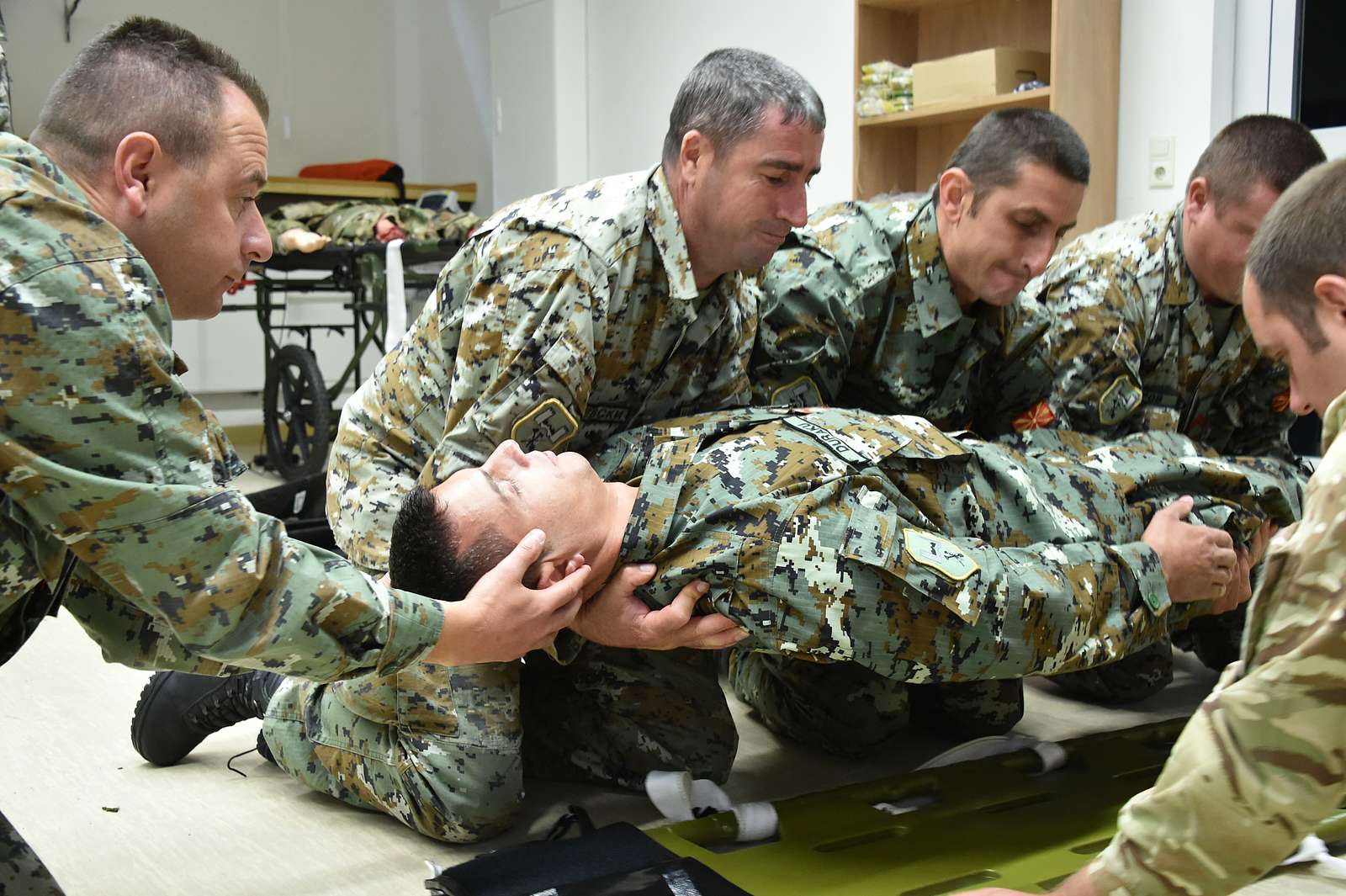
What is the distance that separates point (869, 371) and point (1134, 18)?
213 cm

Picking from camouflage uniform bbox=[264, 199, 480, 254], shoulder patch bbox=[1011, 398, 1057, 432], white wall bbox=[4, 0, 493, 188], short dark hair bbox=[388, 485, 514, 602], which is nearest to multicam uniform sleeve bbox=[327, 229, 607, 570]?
short dark hair bbox=[388, 485, 514, 602]

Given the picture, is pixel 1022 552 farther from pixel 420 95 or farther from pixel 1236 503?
pixel 420 95

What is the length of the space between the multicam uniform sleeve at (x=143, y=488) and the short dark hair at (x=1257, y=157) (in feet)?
6.90

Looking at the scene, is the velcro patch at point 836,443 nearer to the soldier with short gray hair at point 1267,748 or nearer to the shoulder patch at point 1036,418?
the soldier with short gray hair at point 1267,748

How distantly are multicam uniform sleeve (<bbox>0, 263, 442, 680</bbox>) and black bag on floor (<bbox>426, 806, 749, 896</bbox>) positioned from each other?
45 centimetres

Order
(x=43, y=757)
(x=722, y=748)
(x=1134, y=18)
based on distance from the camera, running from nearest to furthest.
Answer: (x=722, y=748) → (x=43, y=757) → (x=1134, y=18)

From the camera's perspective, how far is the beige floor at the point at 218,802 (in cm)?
182

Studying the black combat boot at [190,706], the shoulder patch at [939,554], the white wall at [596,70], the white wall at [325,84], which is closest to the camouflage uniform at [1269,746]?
the shoulder patch at [939,554]

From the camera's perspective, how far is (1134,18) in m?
4.05

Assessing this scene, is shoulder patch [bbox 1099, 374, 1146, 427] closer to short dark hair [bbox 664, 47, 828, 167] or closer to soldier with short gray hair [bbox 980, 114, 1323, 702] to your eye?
soldier with short gray hair [bbox 980, 114, 1323, 702]

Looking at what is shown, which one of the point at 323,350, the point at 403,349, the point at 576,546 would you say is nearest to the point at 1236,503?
the point at 576,546

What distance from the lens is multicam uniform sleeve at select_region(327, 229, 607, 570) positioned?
1945 millimetres

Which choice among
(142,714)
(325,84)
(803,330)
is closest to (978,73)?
(803,330)

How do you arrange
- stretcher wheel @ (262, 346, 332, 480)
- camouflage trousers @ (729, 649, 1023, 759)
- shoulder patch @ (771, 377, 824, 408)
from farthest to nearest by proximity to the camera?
stretcher wheel @ (262, 346, 332, 480) < shoulder patch @ (771, 377, 824, 408) < camouflage trousers @ (729, 649, 1023, 759)
